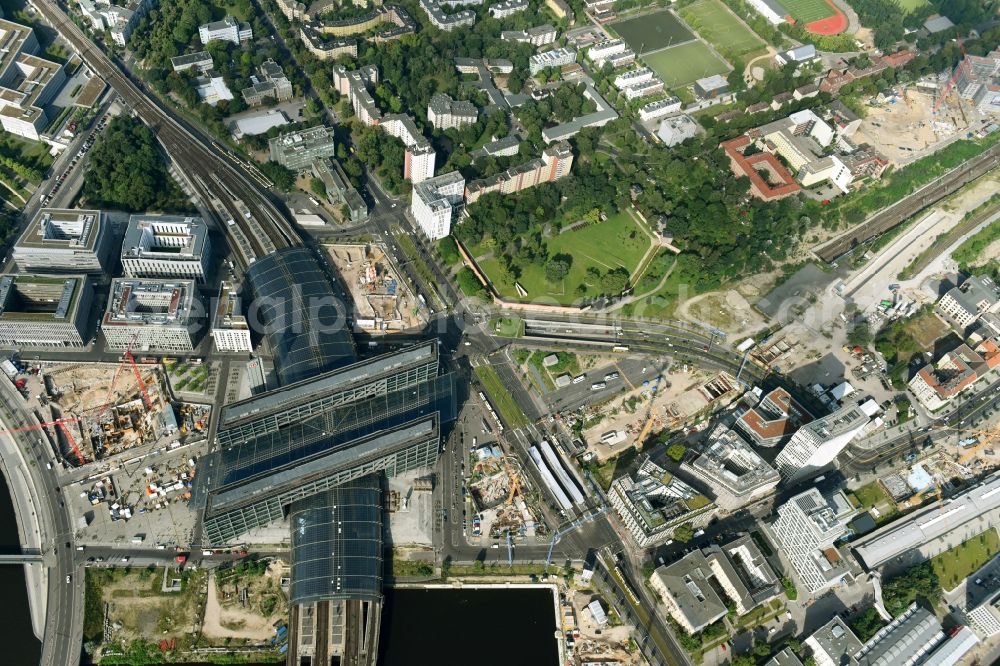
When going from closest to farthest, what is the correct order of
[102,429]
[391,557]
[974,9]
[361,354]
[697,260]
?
[391,557]
[102,429]
[361,354]
[697,260]
[974,9]

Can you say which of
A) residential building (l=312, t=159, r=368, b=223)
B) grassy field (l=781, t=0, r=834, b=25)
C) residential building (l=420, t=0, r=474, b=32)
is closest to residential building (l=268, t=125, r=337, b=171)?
residential building (l=312, t=159, r=368, b=223)

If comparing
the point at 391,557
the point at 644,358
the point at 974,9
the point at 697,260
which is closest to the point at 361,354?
the point at 391,557

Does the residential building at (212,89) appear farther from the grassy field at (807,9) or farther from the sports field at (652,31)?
the grassy field at (807,9)

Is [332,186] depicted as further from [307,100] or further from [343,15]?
[343,15]

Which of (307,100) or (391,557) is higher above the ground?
(307,100)

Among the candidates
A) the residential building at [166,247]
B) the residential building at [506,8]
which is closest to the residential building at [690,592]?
the residential building at [166,247]

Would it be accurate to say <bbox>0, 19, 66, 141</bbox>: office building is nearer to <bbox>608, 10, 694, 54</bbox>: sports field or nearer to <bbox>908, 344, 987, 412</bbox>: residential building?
<bbox>608, 10, 694, 54</bbox>: sports field
